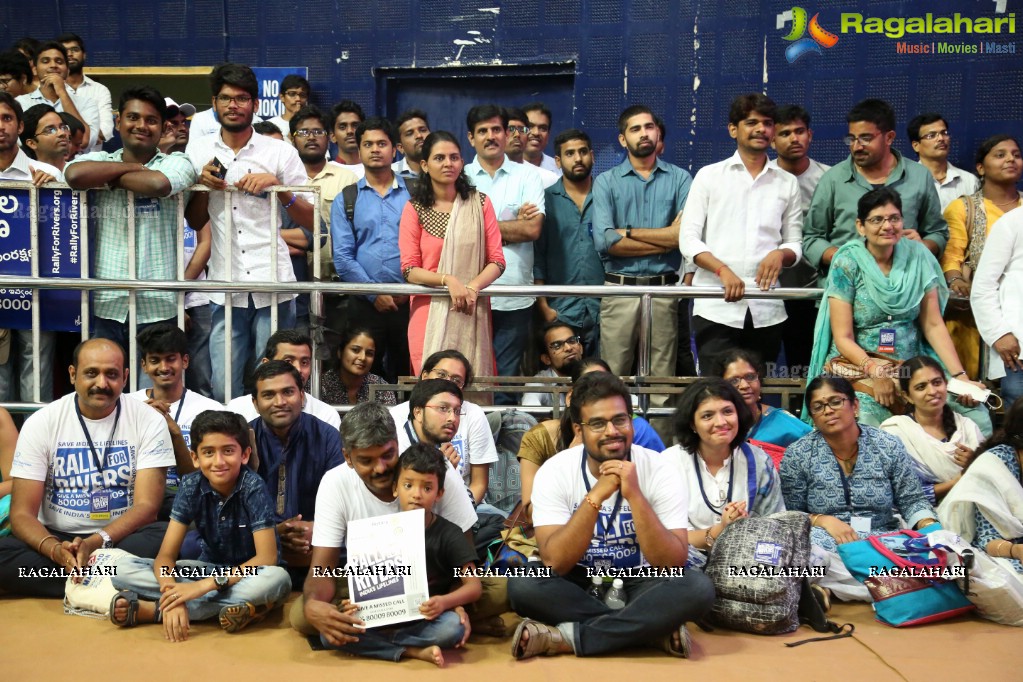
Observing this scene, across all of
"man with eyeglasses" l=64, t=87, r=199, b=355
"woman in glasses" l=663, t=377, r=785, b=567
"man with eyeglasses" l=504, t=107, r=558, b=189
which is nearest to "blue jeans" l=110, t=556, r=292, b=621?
"man with eyeglasses" l=64, t=87, r=199, b=355

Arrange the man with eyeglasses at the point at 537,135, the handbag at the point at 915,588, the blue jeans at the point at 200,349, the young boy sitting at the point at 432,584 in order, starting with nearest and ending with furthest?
the young boy sitting at the point at 432,584
the handbag at the point at 915,588
the blue jeans at the point at 200,349
the man with eyeglasses at the point at 537,135

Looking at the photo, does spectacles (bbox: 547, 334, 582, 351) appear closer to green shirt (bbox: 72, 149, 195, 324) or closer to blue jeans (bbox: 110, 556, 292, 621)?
green shirt (bbox: 72, 149, 195, 324)

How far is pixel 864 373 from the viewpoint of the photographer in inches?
241

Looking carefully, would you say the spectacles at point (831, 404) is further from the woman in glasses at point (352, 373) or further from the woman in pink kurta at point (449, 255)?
the woman in glasses at point (352, 373)

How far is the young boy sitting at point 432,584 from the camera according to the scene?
457cm

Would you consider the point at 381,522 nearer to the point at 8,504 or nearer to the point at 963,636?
the point at 8,504

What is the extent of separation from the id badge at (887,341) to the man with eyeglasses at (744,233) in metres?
0.60

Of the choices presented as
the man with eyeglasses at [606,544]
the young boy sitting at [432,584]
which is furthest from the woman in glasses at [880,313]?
the young boy sitting at [432,584]

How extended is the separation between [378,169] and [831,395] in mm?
3132

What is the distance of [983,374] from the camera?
6.59 meters

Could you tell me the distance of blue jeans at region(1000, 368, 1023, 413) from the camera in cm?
640

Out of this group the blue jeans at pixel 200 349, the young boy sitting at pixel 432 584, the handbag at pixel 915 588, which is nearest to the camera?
the young boy sitting at pixel 432 584

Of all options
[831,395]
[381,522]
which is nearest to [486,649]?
[381,522]

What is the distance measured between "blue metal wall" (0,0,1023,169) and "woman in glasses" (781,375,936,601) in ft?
15.5
